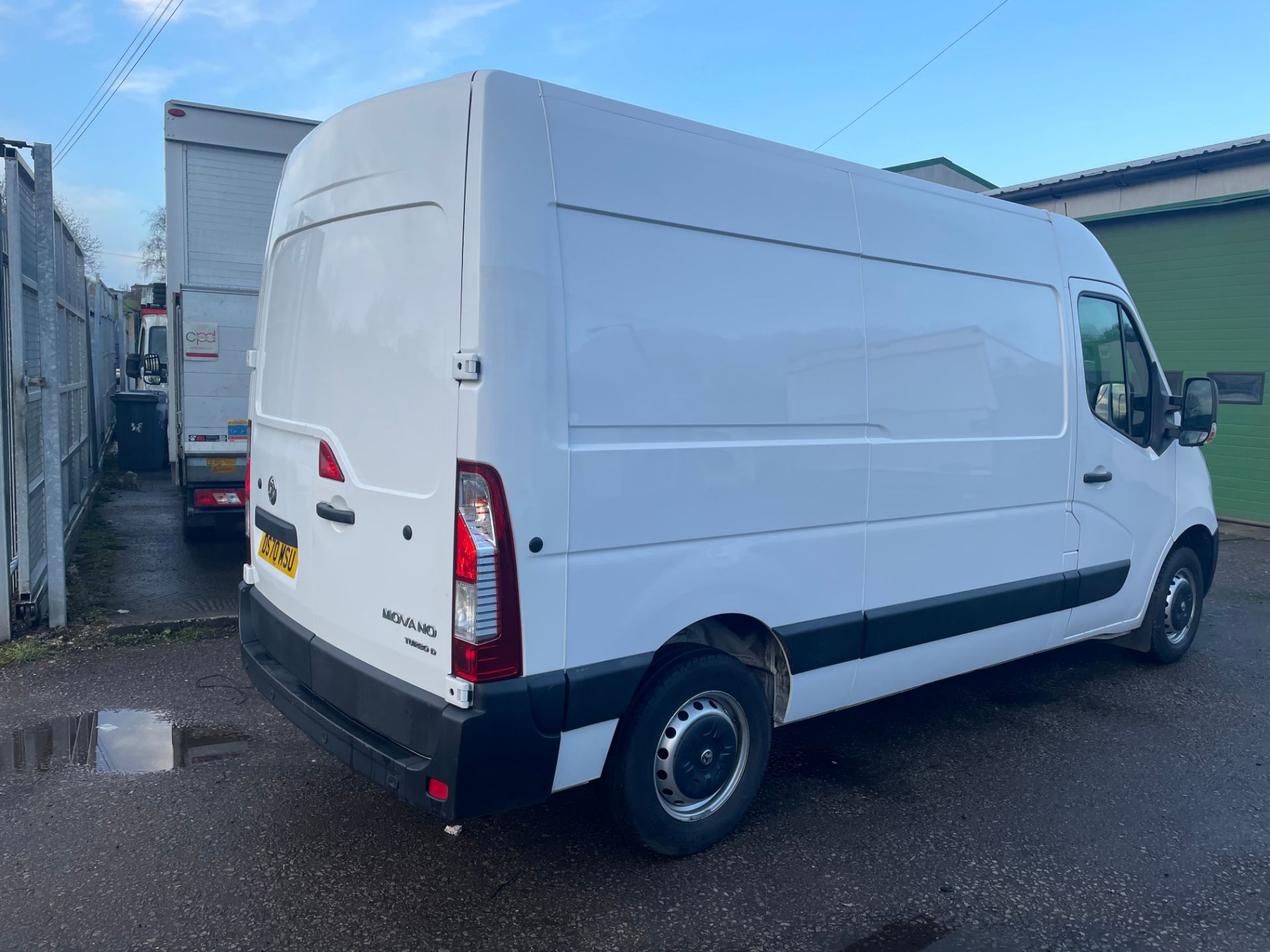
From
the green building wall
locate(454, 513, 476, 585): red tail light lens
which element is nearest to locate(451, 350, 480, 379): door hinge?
locate(454, 513, 476, 585): red tail light lens

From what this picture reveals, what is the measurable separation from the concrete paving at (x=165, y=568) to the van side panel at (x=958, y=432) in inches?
173

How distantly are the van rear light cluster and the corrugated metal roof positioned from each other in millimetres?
10940

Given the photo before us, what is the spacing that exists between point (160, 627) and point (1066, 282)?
5660 mm

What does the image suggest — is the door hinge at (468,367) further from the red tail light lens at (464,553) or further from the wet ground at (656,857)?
the wet ground at (656,857)

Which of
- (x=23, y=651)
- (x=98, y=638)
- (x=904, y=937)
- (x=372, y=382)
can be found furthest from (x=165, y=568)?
(x=904, y=937)

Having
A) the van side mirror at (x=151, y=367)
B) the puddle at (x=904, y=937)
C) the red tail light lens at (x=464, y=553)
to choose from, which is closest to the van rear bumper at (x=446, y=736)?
the red tail light lens at (x=464, y=553)

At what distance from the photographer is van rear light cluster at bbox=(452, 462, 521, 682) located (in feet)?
9.34

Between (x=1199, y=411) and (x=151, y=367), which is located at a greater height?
(x=151, y=367)

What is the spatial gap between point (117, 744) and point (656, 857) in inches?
104

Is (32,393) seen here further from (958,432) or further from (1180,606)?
(1180,606)

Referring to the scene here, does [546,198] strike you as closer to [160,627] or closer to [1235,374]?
[160,627]

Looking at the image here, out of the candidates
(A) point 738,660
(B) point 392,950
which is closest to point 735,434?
(A) point 738,660

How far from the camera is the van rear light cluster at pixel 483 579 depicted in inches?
112

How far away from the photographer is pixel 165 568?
7852 mm
